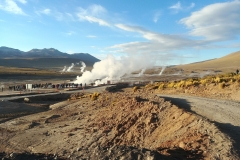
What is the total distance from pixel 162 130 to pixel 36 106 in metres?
23.9

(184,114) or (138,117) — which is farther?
(138,117)

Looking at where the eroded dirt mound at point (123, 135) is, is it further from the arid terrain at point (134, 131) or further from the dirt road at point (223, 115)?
the dirt road at point (223, 115)

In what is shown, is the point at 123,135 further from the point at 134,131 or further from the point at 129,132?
the point at 134,131

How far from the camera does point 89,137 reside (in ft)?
60.5

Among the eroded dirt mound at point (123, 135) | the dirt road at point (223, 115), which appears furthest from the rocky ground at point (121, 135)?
the dirt road at point (223, 115)

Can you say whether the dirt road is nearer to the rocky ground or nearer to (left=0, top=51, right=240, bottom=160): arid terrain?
(left=0, top=51, right=240, bottom=160): arid terrain

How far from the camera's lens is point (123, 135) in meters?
17.7

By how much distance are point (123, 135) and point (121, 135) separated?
131 millimetres

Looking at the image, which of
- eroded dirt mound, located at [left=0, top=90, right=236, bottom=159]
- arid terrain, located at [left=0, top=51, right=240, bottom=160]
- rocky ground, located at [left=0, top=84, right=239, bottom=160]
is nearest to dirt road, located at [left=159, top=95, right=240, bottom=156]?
arid terrain, located at [left=0, top=51, right=240, bottom=160]

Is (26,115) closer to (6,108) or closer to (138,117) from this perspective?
(6,108)

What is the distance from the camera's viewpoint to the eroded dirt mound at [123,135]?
10547 millimetres

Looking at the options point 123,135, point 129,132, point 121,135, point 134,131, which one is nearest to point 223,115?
point 134,131

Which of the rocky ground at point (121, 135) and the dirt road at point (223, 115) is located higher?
the dirt road at point (223, 115)

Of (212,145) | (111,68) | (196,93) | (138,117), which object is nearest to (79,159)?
(212,145)
